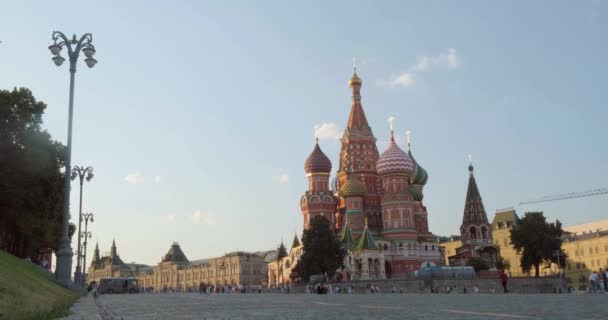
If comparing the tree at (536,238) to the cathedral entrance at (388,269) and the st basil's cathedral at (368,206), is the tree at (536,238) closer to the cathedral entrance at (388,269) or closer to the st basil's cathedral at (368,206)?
the st basil's cathedral at (368,206)

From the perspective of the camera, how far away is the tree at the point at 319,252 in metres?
69.0

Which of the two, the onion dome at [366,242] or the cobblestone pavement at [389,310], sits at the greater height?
the onion dome at [366,242]

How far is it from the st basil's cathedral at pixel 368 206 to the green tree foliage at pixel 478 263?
4941mm

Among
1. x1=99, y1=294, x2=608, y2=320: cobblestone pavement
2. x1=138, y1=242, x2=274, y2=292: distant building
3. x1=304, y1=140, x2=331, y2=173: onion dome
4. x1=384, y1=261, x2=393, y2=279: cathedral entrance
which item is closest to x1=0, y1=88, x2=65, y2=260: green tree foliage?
x1=99, y1=294, x2=608, y2=320: cobblestone pavement

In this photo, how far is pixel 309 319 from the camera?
11398mm

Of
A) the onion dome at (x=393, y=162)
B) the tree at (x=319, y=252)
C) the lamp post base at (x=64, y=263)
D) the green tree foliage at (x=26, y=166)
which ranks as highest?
the onion dome at (x=393, y=162)

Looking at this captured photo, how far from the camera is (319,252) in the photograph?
6931 cm

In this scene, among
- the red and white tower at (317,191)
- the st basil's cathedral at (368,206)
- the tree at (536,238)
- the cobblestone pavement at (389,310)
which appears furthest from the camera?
the red and white tower at (317,191)

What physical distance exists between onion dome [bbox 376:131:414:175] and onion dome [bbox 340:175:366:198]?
341 centimetres

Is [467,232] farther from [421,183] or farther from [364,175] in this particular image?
[364,175]

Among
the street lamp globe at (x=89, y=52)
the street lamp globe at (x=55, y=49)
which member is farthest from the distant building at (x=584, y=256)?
the street lamp globe at (x=55, y=49)

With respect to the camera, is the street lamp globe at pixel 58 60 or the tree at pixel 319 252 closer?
the street lamp globe at pixel 58 60

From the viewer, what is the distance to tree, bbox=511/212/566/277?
70.4 metres

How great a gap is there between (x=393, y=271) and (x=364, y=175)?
52.5 feet
